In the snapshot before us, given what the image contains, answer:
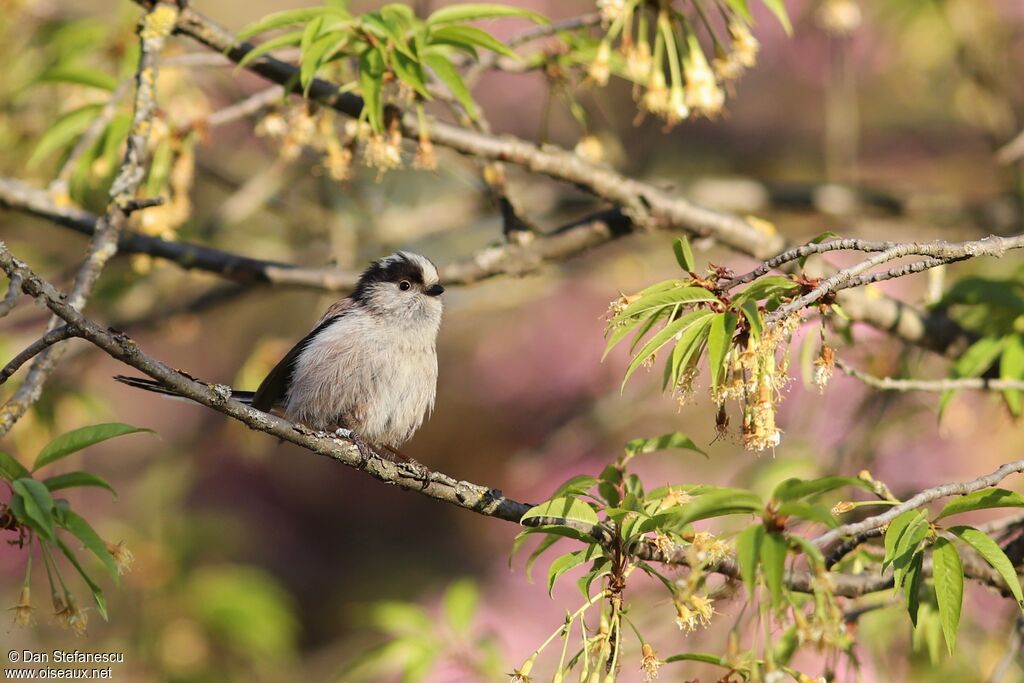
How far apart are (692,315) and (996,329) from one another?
73.6 inches

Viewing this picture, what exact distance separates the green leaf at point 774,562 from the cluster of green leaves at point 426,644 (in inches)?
99.3

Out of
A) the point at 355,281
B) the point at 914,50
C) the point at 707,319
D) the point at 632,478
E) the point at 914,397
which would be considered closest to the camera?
the point at 707,319

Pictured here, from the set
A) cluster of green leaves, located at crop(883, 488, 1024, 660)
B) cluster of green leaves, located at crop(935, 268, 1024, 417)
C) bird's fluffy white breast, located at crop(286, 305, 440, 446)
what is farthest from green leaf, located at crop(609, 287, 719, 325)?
bird's fluffy white breast, located at crop(286, 305, 440, 446)

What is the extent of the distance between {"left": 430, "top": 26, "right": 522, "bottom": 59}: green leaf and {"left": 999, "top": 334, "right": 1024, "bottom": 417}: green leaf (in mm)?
1811

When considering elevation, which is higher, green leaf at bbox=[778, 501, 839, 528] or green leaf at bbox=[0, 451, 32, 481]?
green leaf at bbox=[0, 451, 32, 481]

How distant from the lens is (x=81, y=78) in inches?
143

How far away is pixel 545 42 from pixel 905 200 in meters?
2.30

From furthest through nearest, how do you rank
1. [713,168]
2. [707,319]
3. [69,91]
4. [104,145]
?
1. [713,168]
2. [69,91]
3. [104,145]
4. [707,319]

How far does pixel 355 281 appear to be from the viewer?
3941mm

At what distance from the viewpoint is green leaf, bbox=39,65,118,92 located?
361 cm

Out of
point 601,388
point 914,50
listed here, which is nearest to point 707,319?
point 914,50

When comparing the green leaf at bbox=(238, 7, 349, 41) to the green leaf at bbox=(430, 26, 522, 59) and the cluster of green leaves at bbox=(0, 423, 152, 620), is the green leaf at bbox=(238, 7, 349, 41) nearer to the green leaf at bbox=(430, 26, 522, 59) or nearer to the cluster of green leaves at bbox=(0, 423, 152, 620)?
the green leaf at bbox=(430, 26, 522, 59)

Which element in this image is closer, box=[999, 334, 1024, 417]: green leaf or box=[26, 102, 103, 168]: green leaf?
box=[999, 334, 1024, 417]: green leaf

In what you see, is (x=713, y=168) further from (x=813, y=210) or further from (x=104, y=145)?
(x=104, y=145)
